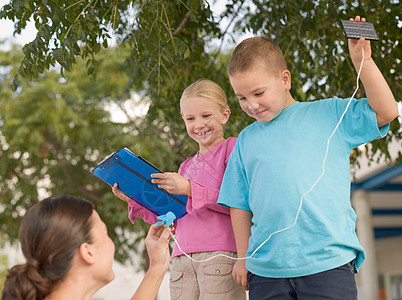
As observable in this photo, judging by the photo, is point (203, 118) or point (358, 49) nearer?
point (358, 49)

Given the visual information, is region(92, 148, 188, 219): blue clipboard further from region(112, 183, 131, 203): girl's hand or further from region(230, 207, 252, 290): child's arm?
region(230, 207, 252, 290): child's arm

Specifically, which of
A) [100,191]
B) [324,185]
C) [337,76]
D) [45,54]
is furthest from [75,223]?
[100,191]

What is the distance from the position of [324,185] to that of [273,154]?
22 centimetres

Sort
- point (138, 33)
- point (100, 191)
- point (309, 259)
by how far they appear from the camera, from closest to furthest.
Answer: point (309, 259) < point (138, 33) < point (100, 191)

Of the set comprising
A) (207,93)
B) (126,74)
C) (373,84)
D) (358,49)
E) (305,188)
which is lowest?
(305,188)

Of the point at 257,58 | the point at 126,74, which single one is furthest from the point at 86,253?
the point at 126,74

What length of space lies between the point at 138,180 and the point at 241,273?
0.60 m

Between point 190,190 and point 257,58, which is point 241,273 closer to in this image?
point 190,190

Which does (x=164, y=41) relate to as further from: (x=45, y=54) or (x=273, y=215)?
(x=273, y=215)

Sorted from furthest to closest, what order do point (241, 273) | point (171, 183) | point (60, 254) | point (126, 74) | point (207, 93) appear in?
point (126, 74), point (207, 93), point (171, 183), point (241, 273), point (60, 254)

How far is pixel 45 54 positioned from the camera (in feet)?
10.5

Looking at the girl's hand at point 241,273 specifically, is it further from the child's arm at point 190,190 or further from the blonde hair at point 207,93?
the blonde hair at point 207,93

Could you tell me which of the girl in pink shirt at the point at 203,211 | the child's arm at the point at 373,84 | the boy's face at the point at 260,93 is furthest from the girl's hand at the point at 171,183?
the child's arm at the point at 373,84

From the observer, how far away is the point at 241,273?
234cm
